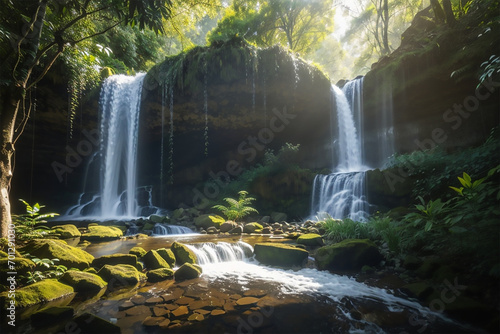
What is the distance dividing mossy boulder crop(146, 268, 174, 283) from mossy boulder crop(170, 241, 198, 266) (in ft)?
2.21

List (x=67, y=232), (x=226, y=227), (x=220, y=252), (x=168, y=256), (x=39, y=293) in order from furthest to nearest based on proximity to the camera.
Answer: (x=226, y=227) < (x=67, y=232) < (x=220, y=252) < (x=168, y=256) < (x=39, y=293)

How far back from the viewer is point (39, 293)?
3.04 m

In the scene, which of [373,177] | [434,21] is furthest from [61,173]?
[434,21]

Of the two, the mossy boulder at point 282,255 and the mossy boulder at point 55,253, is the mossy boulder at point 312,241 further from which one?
the mossy boulder at point 55,253

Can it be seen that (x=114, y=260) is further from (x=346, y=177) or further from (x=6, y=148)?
(x=346, y=177)

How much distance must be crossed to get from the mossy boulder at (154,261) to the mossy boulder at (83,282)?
0.94 metres

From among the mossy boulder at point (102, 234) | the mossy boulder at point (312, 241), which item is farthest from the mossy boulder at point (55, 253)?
the mossy boulder at point (312, 241)

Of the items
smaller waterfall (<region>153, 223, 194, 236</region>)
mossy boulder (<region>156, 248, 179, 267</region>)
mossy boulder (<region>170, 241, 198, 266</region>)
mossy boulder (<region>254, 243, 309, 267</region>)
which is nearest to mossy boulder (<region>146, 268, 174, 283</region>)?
mossy boulder (<region>156, 248, 179, 267</region>)

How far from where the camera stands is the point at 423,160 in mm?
7656

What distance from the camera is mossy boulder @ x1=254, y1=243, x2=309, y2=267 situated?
16.1 ft

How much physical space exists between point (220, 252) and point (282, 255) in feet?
4.92

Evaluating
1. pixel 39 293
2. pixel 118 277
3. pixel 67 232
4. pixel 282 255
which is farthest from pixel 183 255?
pixel 67 232

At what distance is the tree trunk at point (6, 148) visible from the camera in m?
3.60

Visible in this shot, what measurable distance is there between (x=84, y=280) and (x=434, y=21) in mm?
16380
